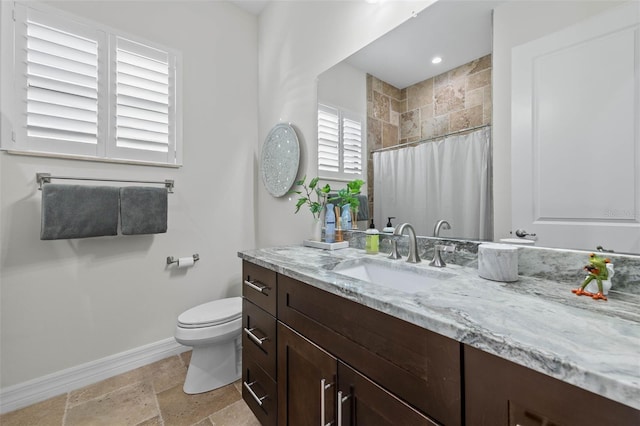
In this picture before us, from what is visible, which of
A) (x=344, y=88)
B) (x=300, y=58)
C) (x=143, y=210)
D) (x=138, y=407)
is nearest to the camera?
(x=138, y=407)

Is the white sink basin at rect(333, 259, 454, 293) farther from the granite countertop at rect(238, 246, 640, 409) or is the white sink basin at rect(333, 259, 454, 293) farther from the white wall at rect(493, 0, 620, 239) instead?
the white wall at rect(493, 0, 620, 239)

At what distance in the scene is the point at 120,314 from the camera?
5.98 feet

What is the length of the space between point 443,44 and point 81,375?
2.76 metres

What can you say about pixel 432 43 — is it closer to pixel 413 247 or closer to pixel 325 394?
pixel 413 247

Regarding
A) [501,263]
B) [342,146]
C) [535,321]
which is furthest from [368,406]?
[342,146]

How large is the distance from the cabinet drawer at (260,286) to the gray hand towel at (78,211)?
3.21 ft

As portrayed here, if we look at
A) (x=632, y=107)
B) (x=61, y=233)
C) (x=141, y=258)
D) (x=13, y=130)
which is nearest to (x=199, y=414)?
(x=141, y=258)

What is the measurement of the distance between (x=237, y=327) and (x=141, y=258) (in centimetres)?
88

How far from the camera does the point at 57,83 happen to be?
1575 mm

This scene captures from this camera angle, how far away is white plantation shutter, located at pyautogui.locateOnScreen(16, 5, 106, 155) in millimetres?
1506

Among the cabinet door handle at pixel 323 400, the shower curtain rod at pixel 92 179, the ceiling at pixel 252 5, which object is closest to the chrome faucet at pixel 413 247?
the cabinet door handle at pixel 323 400

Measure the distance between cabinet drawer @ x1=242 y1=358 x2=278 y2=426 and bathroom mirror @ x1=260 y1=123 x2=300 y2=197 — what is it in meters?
1.19

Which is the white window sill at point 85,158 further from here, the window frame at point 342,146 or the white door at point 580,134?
the white door at point 580,134

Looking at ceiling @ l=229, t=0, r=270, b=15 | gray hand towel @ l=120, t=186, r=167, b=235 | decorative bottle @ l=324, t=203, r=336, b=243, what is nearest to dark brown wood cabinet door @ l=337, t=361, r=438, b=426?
decorative bottle @ l=324, t=203, r=336, b=243
